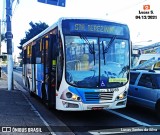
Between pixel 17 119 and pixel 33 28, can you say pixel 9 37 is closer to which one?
pixel 17 119

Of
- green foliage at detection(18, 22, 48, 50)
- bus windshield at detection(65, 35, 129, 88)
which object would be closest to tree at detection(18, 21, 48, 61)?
green foliage at detection(18, 22, 48, 50)

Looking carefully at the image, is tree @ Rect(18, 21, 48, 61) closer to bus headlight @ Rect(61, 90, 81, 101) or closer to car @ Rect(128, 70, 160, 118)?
car @ Rect(128, 70, 160, 118)

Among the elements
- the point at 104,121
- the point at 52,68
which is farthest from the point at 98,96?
the point at 52,68

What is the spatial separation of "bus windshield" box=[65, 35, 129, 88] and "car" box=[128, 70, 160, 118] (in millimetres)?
1220

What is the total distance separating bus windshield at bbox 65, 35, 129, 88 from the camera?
889 cm

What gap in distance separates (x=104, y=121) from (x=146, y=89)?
2.10 metres

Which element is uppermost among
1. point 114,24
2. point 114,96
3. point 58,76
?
point 114,24

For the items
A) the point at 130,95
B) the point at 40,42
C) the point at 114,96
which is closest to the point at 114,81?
the point at 114,96

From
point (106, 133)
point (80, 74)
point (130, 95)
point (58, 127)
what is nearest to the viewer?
point (106, 133)

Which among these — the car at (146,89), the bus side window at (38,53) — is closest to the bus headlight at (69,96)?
the car at (146,89)

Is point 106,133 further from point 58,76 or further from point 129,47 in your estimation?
point 129,47

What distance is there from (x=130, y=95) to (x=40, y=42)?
14.0 ft

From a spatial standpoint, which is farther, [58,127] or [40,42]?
[40,42]

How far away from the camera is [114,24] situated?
971 cm
